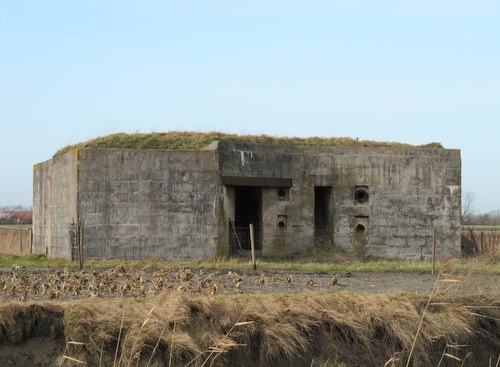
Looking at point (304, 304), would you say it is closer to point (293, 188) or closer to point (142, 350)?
point (142, 350)

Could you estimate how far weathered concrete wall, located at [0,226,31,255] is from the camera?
26922mm

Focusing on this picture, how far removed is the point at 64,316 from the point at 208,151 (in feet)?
31.9

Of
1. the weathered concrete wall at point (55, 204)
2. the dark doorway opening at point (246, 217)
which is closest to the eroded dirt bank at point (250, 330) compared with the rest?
the dark doorway opening at point (246, 217)

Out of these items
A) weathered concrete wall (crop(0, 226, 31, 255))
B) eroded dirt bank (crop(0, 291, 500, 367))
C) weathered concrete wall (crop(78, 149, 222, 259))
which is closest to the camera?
eroded dirt bank (crop(0, 291, 500, 367))

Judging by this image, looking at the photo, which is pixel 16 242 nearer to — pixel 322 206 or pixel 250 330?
pixel 322 206

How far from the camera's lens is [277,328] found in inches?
402

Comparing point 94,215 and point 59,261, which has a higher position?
point 94,215

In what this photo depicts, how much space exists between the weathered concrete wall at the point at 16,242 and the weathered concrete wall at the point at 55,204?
3709 mm

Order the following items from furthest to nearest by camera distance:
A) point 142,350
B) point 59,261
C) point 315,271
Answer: point 59,261 < point 315,271 < point 142,350

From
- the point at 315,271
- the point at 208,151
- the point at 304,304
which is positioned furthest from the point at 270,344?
the point at 208,151

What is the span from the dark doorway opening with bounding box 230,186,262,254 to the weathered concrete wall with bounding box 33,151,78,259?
14.4ft

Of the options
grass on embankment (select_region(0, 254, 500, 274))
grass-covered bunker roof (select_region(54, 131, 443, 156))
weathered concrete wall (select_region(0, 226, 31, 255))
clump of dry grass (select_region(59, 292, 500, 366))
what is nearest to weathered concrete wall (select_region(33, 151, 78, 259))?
grass-covered bunker roof (select_region(54, 131, 443, 156))

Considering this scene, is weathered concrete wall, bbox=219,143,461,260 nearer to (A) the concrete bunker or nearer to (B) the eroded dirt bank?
(A) the concrete bunker

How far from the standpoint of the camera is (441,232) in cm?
2064
